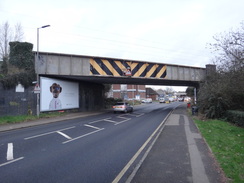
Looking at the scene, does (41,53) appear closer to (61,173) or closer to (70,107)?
(70,107)

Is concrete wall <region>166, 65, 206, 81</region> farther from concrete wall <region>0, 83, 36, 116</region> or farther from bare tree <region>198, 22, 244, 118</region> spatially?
concrete wall <region>0, 83, 36, 116</region>

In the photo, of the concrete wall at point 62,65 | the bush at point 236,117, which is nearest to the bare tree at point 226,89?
Answer: the bush at point 236,117

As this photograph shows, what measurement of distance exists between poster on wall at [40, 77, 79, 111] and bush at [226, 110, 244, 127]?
1679 centimetres

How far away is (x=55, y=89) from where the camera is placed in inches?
806

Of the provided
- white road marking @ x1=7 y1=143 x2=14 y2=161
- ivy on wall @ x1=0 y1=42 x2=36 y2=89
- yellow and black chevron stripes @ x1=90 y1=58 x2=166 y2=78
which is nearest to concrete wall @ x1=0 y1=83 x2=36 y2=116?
ivy on wall @ x1=0 y1=42 x2=36 y2=89

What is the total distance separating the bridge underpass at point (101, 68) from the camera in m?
19.4

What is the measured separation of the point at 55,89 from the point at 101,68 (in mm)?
5544

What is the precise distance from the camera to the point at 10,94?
1606 cm

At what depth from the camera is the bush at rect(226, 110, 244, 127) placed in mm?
13218

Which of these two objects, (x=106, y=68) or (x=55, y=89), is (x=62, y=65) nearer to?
(x=55, y=89)

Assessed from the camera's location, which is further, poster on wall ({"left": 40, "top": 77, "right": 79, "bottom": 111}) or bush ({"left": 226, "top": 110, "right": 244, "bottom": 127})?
poster on wall ({"left": 40, "top": 77, "right": 79, "bottom": 111})

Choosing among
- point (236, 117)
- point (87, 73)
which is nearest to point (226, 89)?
point (236, 117)

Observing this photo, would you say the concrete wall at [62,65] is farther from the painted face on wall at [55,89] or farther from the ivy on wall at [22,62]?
the painted face on wall at [55,89]

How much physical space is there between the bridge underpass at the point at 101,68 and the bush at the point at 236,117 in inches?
415
